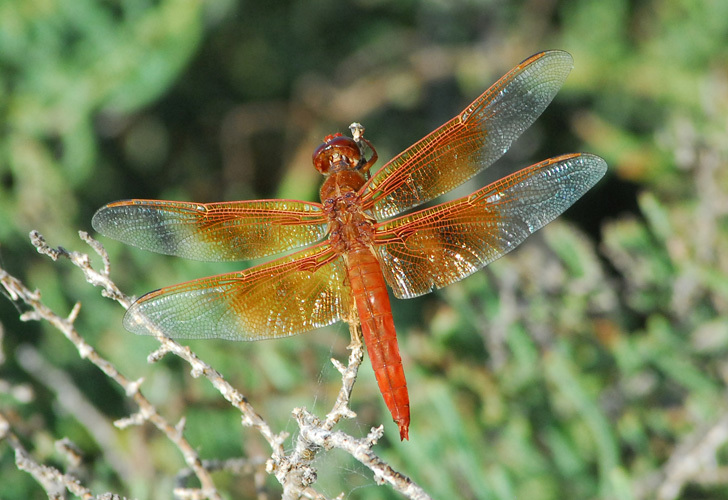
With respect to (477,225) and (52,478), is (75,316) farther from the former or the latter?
(477,225)

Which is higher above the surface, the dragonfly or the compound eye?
the compound eye

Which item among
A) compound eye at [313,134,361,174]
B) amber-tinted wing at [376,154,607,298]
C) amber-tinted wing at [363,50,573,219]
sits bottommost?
amber-tinted wing at [376,154,607,298]

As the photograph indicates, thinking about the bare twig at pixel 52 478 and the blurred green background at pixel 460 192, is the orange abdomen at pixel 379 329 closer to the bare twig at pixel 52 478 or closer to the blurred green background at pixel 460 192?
the blurred green background at pixel 460 192

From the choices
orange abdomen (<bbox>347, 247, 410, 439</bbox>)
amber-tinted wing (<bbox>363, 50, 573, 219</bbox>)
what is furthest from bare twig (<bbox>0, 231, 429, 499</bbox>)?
amber-tinted wing (<bbox>363, 50, 573, 219</bbox>)

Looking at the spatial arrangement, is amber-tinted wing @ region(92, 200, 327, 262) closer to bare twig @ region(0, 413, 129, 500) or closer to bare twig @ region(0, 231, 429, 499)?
bare twig @ region(0, 231, 429, 499)

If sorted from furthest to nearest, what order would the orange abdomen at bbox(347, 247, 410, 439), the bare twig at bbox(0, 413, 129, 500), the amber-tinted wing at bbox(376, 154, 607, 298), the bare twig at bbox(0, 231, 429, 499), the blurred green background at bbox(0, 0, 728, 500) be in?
the blurred green background at bbox(0, 0, 728, 500), the amber-tinted wing at bbox(376, 154, 607, 298), the orange abdomen at bbox(347, 247, 410, 439), the bare twig at bbox(0, 413, 129, 500), the bare twig at bbox(0, 231, 429, 499)

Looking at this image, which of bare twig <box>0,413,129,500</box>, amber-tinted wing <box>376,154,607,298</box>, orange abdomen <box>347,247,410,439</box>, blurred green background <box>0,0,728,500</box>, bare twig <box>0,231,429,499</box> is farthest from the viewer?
blurred green background <box>0,0,728,500</box>

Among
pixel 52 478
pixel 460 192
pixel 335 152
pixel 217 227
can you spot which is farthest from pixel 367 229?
pixel 460 192
